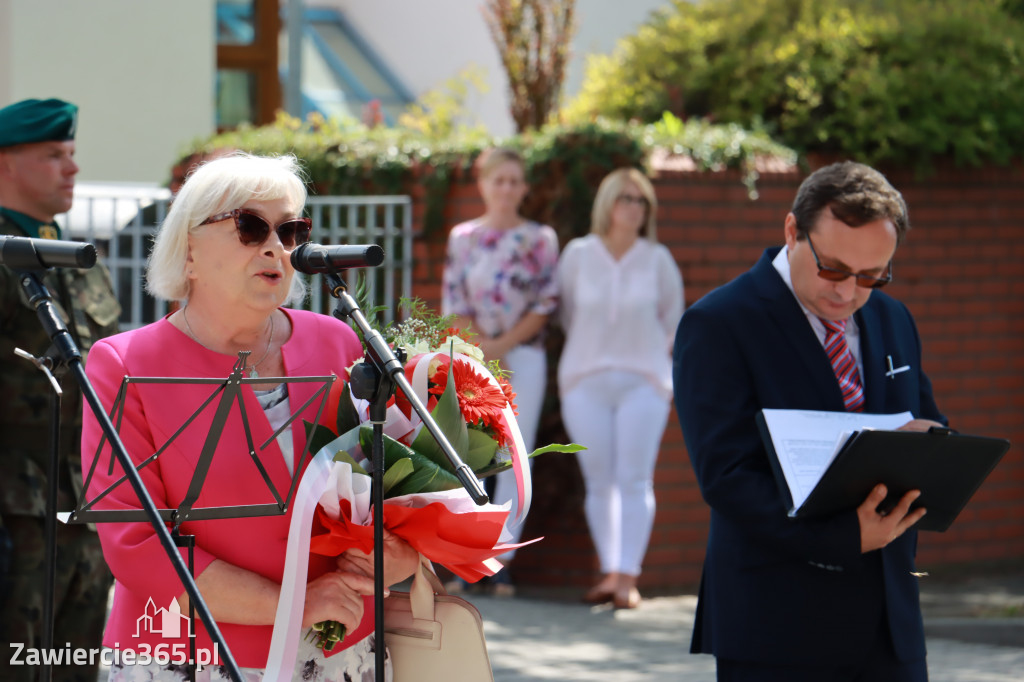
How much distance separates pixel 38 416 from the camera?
4.21m

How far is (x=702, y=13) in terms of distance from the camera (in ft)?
30.5

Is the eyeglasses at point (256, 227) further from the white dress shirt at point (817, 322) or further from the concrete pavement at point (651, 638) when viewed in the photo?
the concrete pavement at point (651, 638)

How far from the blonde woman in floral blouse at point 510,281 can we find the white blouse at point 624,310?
194mm

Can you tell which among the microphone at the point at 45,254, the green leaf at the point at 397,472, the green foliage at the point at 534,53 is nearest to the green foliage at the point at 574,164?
the green foliage at the point at 534,53

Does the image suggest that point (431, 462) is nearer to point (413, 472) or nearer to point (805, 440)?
point (413, 472)

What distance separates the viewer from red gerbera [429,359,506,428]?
283 centimetres

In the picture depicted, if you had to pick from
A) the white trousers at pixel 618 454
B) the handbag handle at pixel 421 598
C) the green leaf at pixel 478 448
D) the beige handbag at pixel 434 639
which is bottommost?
the white trousers at pixel 618 454

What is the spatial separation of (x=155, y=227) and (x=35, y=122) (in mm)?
3365

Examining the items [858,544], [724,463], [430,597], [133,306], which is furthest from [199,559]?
[133,306]

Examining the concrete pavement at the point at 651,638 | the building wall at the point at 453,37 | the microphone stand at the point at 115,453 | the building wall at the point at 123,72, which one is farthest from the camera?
the building wall at the point at 453,37

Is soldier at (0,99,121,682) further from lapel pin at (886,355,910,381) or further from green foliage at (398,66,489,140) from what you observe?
green foliage at (398,66,489,140)

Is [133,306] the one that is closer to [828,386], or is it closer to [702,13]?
[702,13]

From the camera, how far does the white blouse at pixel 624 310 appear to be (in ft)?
24.0

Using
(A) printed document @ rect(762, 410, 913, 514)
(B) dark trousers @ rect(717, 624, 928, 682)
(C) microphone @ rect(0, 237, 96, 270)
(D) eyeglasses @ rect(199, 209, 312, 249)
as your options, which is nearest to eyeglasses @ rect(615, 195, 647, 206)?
(A) printed document @ rect(762, 410, 913, 514)
